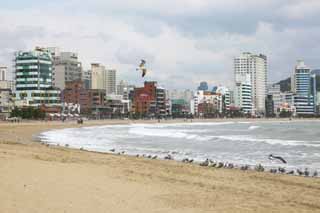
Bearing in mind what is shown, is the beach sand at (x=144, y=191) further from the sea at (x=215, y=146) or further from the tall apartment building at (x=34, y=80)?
the tall apartment building at (x=34, y=80)

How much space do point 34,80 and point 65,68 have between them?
40.7 meters

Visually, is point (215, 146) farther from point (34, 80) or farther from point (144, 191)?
point (34, 80)

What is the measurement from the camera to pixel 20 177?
10.2 metres

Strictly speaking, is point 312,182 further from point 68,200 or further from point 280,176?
point 68,200

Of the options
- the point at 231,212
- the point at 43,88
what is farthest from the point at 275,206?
the point at 43,88

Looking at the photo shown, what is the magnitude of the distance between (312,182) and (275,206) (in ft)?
15.6

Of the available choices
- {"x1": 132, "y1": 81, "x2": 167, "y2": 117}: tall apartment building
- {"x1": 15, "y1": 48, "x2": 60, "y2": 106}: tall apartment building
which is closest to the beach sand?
Answer: {"x1": 15, "y1": 48, "x2": 60, "y2": 106}: tall apartment building

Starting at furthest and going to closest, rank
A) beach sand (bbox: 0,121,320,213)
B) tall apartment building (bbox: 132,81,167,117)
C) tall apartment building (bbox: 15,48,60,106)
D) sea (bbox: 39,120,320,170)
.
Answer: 1. tall apartment building (bbox: 132,81,167,117)
2. tall apartment building (bbox: 15,48,60,106)
3. sea (bbox: 39,120,320,170)
4. beach sand (bbox: 0,121,320,213)

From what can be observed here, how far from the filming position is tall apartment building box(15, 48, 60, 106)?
142 m

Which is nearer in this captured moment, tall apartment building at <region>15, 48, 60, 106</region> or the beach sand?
the beach sand

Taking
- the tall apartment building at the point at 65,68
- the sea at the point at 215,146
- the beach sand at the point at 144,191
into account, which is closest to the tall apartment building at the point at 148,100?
the tall apartment building at the point at 65,68

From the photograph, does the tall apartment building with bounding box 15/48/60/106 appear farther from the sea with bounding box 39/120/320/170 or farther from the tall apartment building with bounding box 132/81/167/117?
the sea with bounding box 39/120/320/170

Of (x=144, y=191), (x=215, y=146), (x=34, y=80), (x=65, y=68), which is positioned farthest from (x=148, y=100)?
(x=144, y=191)

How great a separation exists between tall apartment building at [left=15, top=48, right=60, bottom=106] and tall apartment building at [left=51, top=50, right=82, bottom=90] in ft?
88.6
